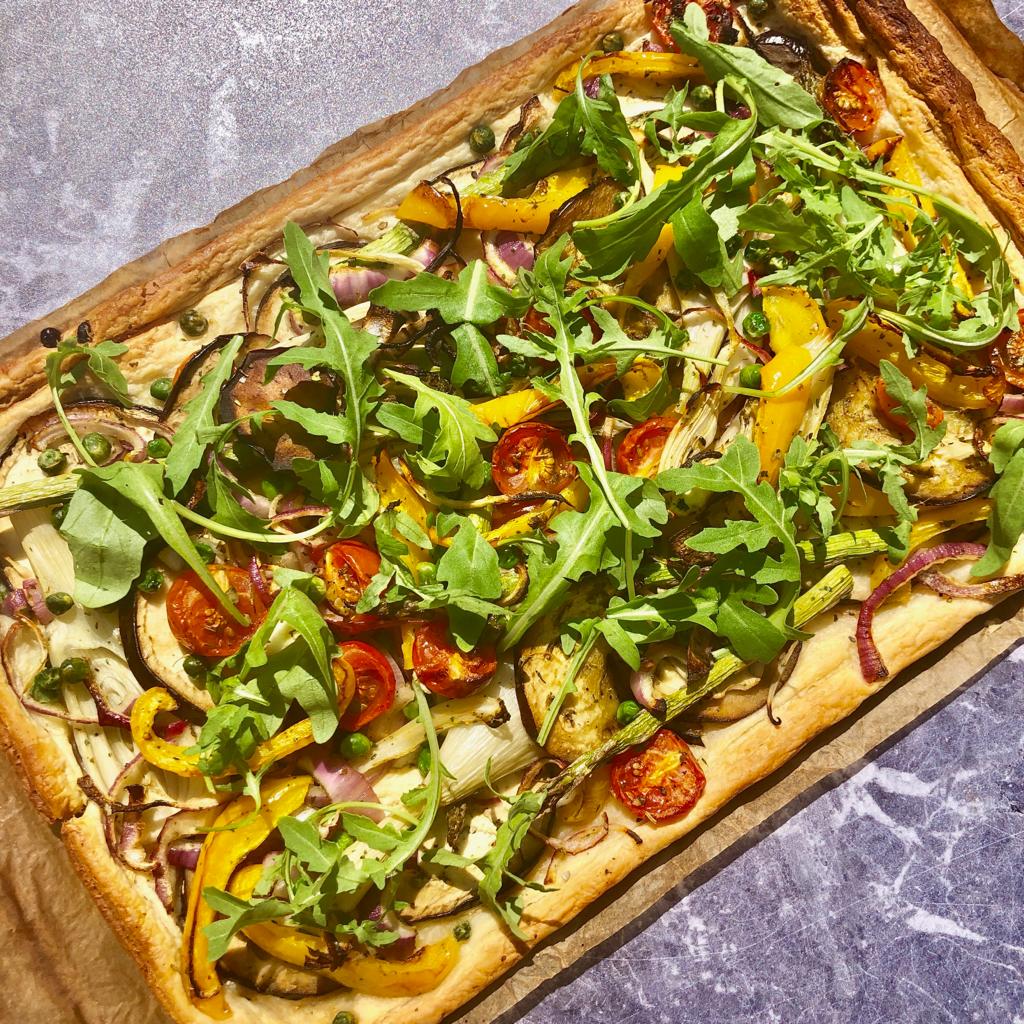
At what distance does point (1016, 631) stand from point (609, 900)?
1971 mm

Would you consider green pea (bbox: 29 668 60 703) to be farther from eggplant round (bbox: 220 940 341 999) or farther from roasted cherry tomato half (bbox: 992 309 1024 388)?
roasted cherry tomato half (bbox: 992 309 1024 388)

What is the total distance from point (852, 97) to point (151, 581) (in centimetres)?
319

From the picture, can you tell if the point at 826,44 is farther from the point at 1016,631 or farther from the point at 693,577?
the point at 1016,631

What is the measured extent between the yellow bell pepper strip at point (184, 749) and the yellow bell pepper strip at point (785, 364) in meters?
1.66

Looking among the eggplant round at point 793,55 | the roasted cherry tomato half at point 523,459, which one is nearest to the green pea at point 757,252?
the eggplant round at point 793,55

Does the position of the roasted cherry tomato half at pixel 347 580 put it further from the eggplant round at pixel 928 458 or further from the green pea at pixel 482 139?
the eggplant round at pixel 928 458

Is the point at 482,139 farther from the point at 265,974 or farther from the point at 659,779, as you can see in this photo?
the point at 265,974

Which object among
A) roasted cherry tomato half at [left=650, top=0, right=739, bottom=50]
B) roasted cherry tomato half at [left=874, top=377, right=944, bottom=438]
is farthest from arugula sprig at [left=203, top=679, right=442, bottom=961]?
roasted cherry tomato half at [left=650, top=0, right=739, bottom=50]

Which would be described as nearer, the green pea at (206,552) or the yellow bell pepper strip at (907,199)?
the green pea at (206,552)

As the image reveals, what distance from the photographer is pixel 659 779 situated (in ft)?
11.0

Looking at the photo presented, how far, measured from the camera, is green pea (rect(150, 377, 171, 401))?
336 centimetres

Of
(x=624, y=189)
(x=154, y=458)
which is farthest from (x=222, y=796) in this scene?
(x=624, y=189)

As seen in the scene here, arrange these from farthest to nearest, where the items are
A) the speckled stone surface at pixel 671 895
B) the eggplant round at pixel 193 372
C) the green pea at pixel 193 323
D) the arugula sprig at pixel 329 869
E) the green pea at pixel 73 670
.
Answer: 1. the speckled stone surface at pixel 671 895
2. the green pea at pixel 193 323
3. the eggplant round at pixel 193 372
4. the green pea at pixel 73 670
5. the arugula sprig at pixel 329 869

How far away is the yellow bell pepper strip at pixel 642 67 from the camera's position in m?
3.49
